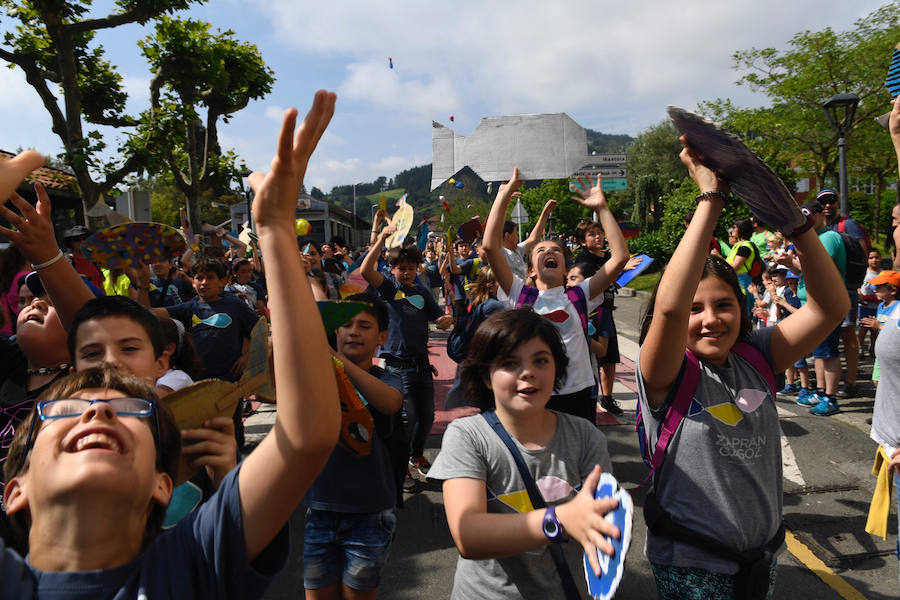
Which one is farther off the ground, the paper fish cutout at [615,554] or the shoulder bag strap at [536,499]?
the paper fish cutout at [615,554]

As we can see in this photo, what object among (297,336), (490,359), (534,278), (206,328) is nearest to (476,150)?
(534,278)

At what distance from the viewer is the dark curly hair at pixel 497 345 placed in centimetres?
198

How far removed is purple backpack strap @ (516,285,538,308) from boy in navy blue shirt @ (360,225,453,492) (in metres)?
1.20

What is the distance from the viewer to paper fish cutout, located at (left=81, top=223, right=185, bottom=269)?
329 cm

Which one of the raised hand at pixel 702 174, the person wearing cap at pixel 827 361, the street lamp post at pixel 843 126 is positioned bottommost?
the person wearing cap at pixel 827 361

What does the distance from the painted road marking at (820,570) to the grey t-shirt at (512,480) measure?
5.40ft

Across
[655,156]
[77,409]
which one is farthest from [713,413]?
[655,156]

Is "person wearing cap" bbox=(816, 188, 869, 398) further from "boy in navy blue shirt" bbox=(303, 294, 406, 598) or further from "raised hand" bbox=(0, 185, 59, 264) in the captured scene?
"raised hand" bbox=(0, 185, 59, 264)

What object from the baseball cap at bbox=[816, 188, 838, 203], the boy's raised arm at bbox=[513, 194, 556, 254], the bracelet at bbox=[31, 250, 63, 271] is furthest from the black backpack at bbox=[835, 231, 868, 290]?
the bracelet at bbox=[31, 250, 63, 271]

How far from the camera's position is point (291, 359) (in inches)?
44.3

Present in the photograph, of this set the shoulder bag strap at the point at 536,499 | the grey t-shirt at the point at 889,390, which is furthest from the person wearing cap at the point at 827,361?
the shoulder bag strap at the point at 536,499

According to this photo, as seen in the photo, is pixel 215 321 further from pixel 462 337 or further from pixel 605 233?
pixel 605 233

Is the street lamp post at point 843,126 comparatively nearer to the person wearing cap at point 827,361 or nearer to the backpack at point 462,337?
the person wearing cap at point 827,361

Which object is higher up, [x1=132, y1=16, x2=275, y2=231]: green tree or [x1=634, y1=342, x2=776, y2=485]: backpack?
[x1=132, y1=16, x2=275, y2=231]: green tree
